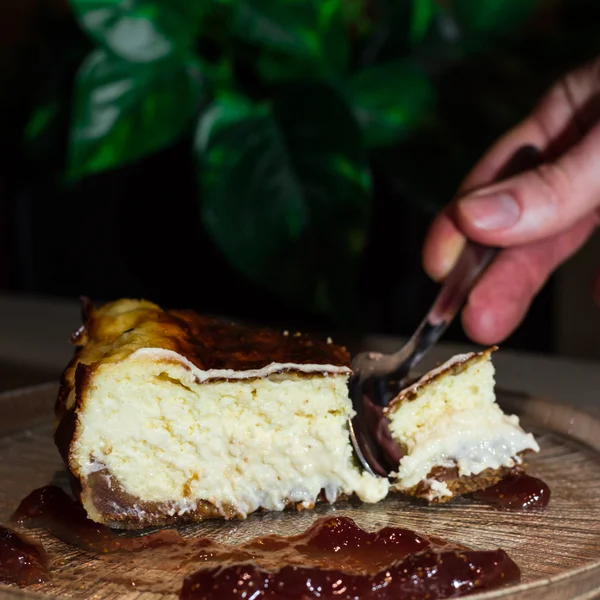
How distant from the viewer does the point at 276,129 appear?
257cm

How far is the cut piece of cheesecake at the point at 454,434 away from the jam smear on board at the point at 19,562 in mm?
568

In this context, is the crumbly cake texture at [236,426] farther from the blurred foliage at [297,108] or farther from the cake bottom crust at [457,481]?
the blurred foliage at [297,108]

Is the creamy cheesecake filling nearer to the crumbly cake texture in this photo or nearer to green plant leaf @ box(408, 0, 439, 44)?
the crumbly cake texture

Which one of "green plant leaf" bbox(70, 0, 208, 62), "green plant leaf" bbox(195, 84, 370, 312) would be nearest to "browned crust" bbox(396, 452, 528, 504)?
"green plant leaf" bbox(195, 84, 370, 312)

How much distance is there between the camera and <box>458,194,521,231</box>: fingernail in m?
1.54

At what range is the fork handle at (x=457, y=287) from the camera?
65.0 inches

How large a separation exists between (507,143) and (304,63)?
2.94 feet

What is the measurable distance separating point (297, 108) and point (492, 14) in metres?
0.83

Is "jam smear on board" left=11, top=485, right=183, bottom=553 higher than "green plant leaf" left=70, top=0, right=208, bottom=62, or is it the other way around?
"green plant leaf" left=70, top=0, right=208, bottom=62

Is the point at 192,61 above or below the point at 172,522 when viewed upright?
above

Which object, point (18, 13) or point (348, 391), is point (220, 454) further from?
point (18, 13)

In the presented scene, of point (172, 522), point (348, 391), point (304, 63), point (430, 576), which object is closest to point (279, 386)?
point (348, 391)

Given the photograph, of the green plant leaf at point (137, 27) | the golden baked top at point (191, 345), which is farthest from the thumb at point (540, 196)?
the green plant leaf at point (137, 27)

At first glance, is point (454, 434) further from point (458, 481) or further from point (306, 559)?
point (306, 559)
